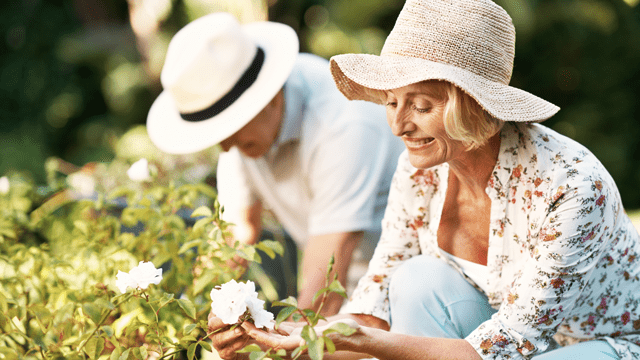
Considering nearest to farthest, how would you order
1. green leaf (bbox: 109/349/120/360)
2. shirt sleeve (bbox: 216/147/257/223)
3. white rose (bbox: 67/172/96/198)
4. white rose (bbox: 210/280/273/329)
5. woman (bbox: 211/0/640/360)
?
white rose (bbox: 210/280/273/329), green leaf (bbox: 109/349/120/360), woman (bbox: 211/0/640/360), shirt sleeve (bbox: 216/147/257/223), white rose (bbox: 67/172/96/198)

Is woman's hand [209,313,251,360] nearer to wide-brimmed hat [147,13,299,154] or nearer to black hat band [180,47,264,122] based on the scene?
wide-brimmed hat [147,13,299,154]

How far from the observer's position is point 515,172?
1.43 metres

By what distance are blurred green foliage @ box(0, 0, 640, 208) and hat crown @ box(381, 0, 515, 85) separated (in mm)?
2881

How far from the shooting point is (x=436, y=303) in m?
1.58

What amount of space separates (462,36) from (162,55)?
12.7 feet

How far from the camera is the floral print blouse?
129 cm

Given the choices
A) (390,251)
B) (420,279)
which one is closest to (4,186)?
(390,251)

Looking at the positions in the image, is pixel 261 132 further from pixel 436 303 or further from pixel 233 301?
pixel 233 301

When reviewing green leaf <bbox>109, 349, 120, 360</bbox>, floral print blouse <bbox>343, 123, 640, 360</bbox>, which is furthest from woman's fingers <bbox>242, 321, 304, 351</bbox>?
floral print blouse <bbox>343, 123, 640, 360</bbox>

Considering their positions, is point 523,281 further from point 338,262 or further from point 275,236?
point 275,236

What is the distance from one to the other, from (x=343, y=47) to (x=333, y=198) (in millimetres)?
2383

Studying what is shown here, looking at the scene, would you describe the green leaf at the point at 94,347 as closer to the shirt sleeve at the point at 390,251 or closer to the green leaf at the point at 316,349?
the green leaf at the point at 316,349

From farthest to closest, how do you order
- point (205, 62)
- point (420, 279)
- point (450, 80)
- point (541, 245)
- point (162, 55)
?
point (162, 55)
point (205, 62)
point (420, 279)
point (541, 245)
point (450, 80)

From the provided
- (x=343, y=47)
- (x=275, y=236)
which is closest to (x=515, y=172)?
(x=275, y=236)
